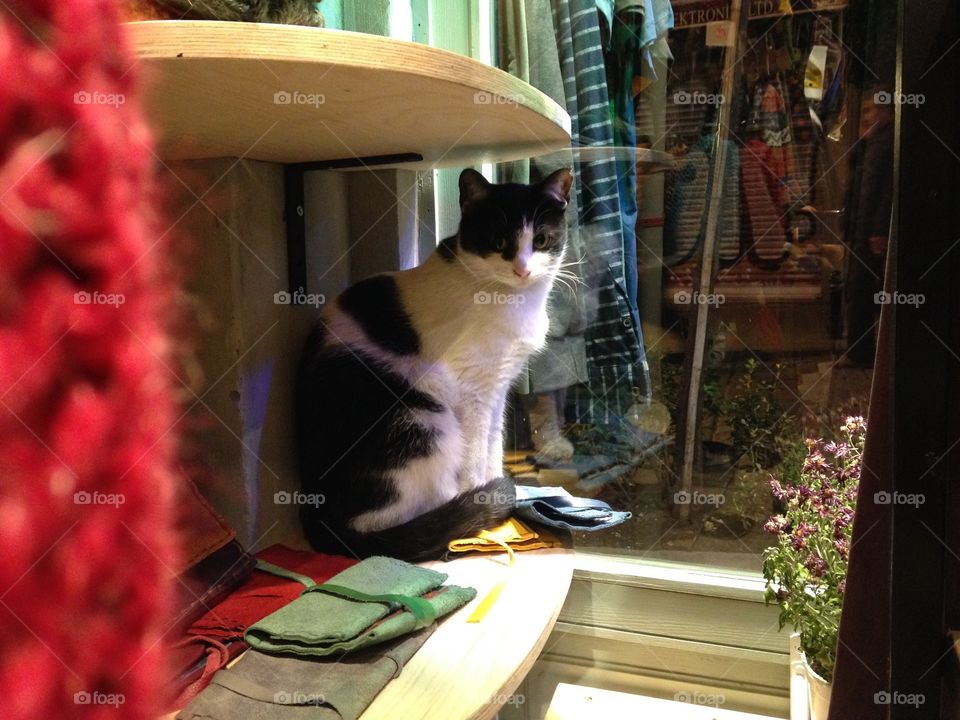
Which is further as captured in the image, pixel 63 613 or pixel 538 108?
pixel 538 108

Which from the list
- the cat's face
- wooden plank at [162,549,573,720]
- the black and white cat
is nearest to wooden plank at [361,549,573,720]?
wooden plank at [162,549,573,720]

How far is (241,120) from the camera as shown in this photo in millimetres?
771

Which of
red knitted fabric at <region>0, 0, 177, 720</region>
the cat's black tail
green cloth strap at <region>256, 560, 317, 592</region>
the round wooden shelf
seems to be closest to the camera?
red knitted fabric at <region>0, 0, 177, 720</region>

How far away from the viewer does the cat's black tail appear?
102 centimetres

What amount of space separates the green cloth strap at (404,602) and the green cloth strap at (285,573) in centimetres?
7

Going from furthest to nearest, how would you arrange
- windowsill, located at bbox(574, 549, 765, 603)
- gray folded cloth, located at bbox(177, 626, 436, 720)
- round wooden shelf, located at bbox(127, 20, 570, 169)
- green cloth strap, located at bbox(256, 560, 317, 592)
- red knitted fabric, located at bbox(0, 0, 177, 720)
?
windowsill, located at bbox(574, 549, 765, 603)
green cloth strap, located at bbox(256, 560, 317, 592)
gray folded cloth, located at bbox(177, 626, 436, 720)
round wooden shelf, located at bbox(127, 20, 570, 169)
red knitted fabric, located at bbox(0, 0, 177, 720)

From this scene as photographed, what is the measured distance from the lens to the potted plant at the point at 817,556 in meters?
1.04

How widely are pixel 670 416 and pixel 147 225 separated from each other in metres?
1.55

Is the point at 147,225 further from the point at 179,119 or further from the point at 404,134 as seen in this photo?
the point at 404,134

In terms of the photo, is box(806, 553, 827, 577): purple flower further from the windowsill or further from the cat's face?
A: the cat's face

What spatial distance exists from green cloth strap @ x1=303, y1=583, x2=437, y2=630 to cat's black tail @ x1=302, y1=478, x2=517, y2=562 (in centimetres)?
20

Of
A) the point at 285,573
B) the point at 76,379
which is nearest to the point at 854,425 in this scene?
the point at 285,573

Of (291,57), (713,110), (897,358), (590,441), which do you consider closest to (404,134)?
(291,57)

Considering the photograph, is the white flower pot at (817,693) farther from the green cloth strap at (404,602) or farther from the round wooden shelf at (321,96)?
the round wooden shelf at (321,96)
